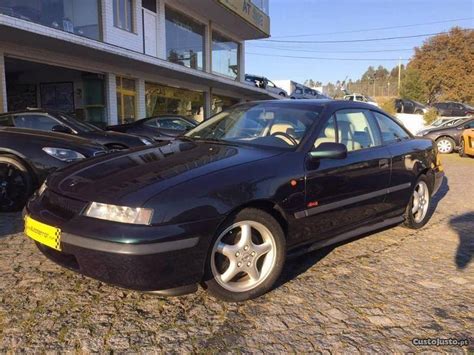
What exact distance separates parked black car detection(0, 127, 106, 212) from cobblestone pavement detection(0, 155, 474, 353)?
133 cm

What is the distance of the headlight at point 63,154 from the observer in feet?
17.9

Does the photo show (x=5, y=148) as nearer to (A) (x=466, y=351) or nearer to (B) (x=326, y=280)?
(B) (x=326, y=280)

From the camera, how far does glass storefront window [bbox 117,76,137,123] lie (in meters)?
15.4

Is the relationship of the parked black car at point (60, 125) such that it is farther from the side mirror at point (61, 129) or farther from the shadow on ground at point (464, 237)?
the shadow on ground at point (464, 237)

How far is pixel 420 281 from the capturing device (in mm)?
3754

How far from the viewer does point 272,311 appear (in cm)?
315

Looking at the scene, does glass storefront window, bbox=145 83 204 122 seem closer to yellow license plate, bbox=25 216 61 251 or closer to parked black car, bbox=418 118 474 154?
parked black car, bbox=418 118 474 154

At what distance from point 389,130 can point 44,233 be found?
144 inches

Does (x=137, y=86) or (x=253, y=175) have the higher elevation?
(x=137, y=86)

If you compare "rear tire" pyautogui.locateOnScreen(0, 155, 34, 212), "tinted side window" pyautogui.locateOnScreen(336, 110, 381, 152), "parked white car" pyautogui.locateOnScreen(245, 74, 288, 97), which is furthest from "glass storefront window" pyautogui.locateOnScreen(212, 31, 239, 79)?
"tinted side window" pyautogui.locateOnScreen(336, 110, 381, 152)

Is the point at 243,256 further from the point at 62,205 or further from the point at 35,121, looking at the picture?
the point at 35,121

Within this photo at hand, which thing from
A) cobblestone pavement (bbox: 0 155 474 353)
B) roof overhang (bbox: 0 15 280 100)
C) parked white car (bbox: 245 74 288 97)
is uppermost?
parked white car (bbox: 245 74 288 97)

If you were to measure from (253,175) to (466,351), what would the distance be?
5.64ft

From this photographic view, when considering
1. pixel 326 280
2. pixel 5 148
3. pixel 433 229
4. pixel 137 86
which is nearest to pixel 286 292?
pixel 326 280
